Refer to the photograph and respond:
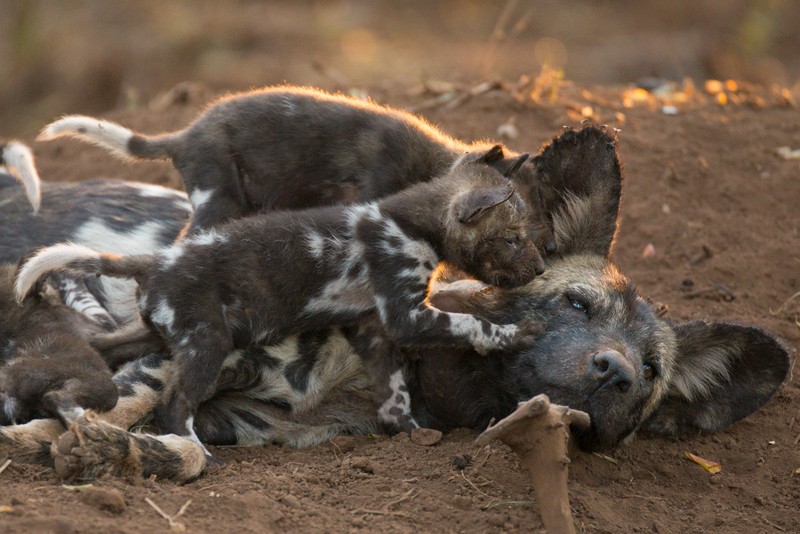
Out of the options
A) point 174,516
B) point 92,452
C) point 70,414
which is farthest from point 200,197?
point 174,516

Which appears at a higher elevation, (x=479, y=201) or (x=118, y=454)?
(x=479, y=201)

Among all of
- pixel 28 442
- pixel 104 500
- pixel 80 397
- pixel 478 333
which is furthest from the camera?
pixel 478 333

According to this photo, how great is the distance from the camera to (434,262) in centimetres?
490

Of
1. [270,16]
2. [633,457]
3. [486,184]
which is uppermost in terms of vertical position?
[486,184]

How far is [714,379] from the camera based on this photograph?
5.29 m

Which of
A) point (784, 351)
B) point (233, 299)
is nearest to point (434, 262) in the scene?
point (233, 299)

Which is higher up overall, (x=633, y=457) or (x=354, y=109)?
(x=354, y=109)

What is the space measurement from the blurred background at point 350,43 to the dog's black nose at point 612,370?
22.7ft

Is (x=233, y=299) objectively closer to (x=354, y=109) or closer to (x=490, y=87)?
(x=354, y=109)

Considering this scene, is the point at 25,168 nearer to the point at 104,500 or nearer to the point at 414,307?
the point at 414,307

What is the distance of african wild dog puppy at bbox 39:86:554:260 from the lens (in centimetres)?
530

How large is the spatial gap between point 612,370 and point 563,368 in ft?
0.69

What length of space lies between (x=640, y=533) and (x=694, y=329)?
1352 millimetres

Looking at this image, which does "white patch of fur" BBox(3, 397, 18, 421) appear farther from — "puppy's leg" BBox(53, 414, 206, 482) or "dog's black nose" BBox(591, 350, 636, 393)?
"dog's black nose" BBox(591, 350, 636, 393)
